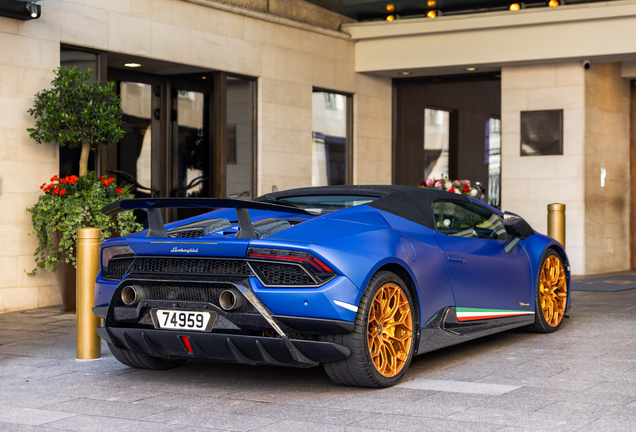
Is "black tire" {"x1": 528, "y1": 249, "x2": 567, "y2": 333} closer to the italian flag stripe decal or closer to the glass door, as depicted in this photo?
the italian flag stripe decal

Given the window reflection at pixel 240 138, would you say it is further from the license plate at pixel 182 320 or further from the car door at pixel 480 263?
the license plate at pixel 182 320

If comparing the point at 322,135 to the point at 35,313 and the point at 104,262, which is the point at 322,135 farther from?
the point at 104,262

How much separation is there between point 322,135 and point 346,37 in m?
1.70

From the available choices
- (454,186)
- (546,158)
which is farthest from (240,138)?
(546,158)

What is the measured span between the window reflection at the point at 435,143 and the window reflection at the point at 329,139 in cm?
170

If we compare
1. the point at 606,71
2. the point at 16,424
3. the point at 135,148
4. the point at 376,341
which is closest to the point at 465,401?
the point at 376,341

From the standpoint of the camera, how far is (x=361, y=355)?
4.15 meters

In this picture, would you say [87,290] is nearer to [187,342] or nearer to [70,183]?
[187,342]

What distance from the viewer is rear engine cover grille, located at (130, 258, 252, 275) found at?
4.12m

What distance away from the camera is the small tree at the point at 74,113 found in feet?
26.6

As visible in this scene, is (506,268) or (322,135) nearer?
(506,268)

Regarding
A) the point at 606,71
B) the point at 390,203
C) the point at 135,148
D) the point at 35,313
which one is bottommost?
the point at 35,313

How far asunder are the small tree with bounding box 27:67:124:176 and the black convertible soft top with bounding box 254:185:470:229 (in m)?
3.30

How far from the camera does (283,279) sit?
4.06 meters
